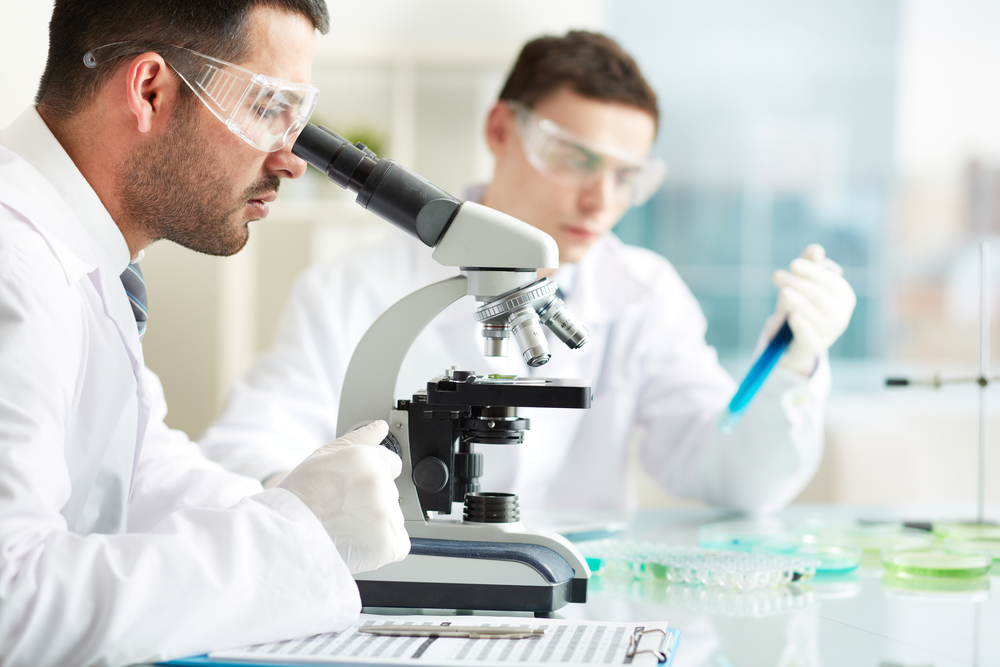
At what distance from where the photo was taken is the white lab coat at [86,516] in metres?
0.72

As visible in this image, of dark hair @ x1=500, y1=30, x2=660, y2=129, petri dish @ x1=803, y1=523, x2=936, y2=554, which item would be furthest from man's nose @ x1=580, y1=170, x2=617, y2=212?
petri dish @ x1=803, y1=523, x2=936, y2=554

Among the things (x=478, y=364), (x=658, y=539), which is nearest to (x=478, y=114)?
(x=478, y=364)

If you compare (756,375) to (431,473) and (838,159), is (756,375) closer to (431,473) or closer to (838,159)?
(431,473)

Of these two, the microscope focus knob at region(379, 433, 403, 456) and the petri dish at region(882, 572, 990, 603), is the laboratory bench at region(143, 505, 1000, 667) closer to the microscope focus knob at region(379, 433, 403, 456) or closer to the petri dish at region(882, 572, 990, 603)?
the petri dish at region(882, 572, 990, 603)

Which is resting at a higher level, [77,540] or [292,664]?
[77,540]

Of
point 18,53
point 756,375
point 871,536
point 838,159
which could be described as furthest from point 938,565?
point 838,159

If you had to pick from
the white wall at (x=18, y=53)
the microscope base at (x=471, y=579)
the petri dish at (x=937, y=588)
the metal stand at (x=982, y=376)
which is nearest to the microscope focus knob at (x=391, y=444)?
the microscope base at (x=471, y=579)

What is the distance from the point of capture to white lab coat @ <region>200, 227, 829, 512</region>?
169 centimetres

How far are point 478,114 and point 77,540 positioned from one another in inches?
110

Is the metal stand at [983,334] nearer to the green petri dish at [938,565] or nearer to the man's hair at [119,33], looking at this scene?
the green petri dish at [938,565]

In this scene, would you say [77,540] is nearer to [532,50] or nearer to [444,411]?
[444,411]

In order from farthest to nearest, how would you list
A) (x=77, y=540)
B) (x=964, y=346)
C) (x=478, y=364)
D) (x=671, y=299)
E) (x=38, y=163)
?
(x=964, y=346) → (x=671, y=299) → (x=478, y=364) → (x=38, y=163) → (x=77, y=540)

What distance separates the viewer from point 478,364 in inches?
77.9

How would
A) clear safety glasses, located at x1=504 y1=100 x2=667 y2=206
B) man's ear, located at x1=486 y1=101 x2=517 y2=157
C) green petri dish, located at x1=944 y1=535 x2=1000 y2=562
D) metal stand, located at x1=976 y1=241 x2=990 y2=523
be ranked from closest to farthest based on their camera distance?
green petri dish, located at x1=944 y1=535 x2=1000 y2=562 < metal stand, located at x1=976 y1=241 x2=990 y2=523 < clear safety glasses, located at x1=504 y1=100 x2=667 y2=206 < man's ear, located at x1=486 y1=101 x2=517 y2=157
